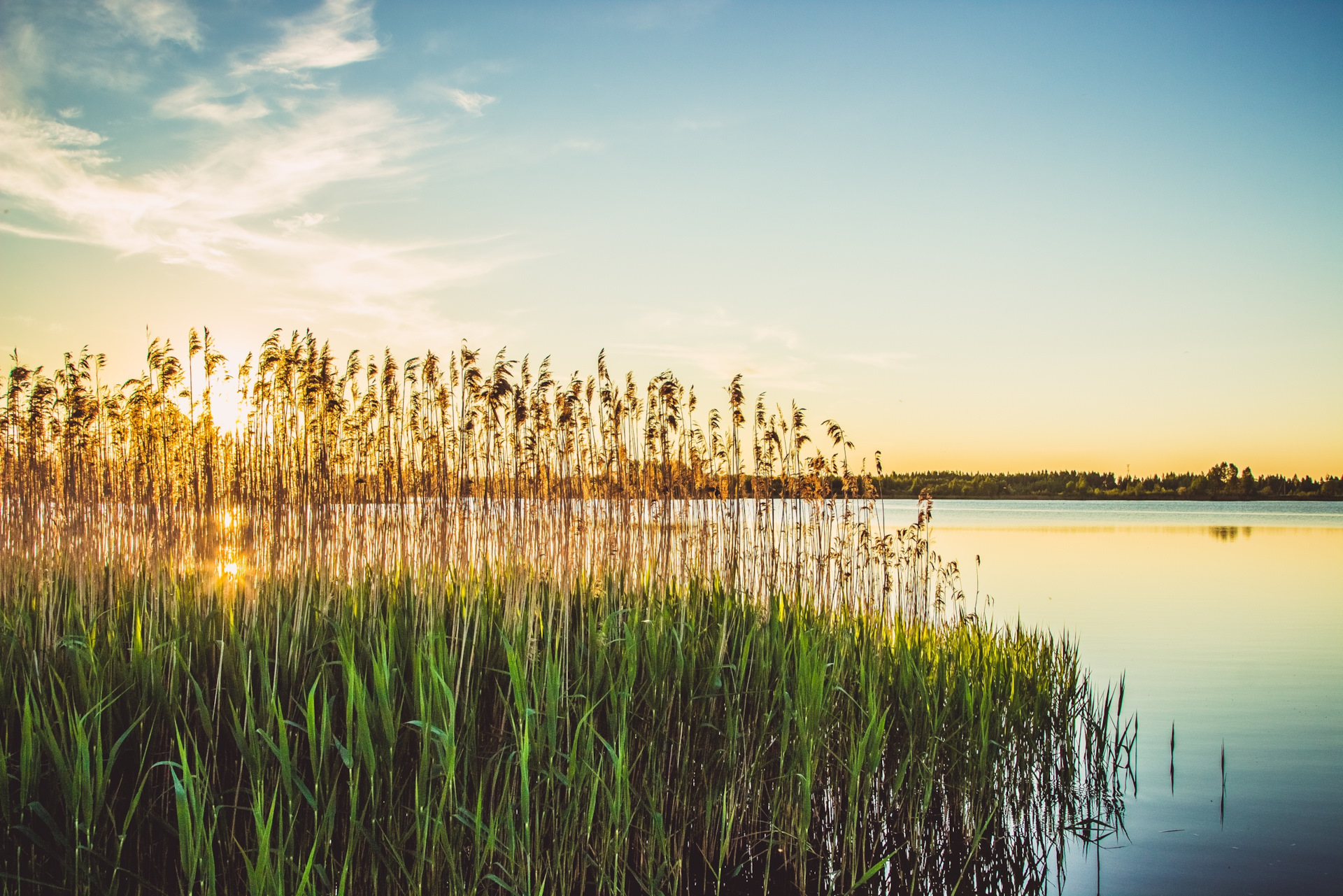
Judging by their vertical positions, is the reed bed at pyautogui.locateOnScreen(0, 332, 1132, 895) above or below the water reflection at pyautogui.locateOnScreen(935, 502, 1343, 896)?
above

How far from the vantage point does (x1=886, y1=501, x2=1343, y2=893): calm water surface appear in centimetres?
493

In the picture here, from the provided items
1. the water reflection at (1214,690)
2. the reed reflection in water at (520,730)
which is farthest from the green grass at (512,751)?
the water reflection at (1214,690)

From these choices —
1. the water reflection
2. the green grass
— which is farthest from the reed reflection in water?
the water reflection

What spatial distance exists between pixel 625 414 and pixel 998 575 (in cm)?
1420

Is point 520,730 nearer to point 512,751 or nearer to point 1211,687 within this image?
point 512,751

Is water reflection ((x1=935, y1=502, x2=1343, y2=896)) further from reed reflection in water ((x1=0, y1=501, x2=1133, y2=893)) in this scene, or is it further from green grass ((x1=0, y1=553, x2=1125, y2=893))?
green grass ((x1=0, y1=553, x2=1125, y2=893))

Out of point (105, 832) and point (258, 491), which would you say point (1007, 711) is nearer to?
point (105, 832)

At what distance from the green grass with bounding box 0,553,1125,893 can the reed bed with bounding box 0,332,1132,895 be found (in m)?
0.03

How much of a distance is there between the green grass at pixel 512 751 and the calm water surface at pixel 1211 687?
0.79 metres

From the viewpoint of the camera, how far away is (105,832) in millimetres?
3016

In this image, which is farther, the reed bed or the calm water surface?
the calm water surface

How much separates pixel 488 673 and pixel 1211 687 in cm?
978

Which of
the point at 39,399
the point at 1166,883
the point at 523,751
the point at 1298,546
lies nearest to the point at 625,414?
the point at 523,751

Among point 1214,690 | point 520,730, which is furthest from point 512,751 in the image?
point 1214,690
